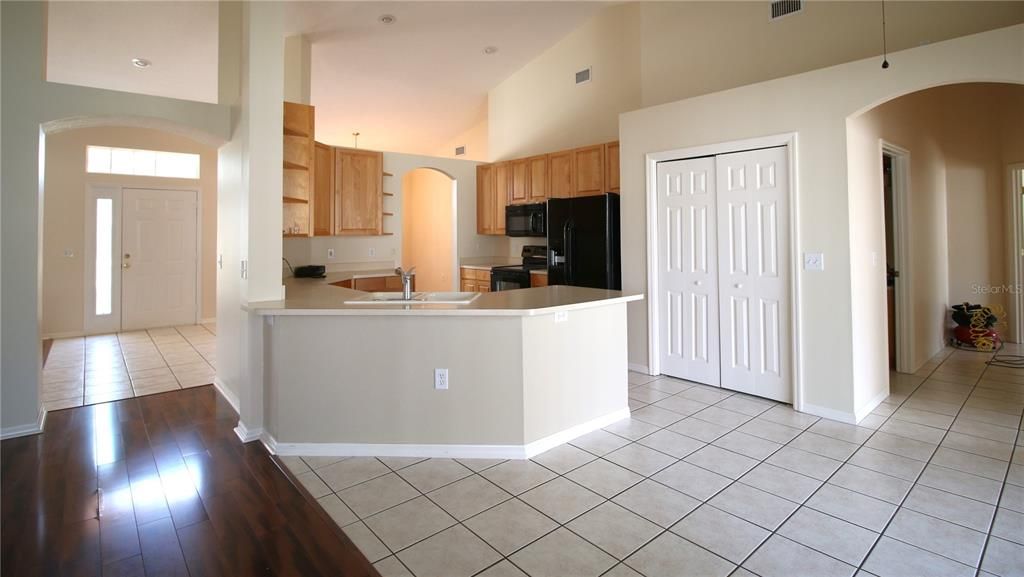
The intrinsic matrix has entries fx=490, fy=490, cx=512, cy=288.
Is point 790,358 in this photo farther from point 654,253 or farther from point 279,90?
point 279,90

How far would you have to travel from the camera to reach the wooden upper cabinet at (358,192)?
547 cm

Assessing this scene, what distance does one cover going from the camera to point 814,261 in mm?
3408

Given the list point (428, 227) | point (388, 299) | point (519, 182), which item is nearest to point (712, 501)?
point (388, 299)

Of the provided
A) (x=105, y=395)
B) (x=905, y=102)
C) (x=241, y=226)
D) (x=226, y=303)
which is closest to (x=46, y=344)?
(x=105, y=395)

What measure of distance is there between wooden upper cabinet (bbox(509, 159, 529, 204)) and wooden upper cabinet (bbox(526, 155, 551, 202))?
0.07m

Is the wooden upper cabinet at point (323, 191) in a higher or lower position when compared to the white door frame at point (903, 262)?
higher

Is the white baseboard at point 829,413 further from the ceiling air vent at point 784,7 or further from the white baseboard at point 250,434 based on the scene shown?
the white baseboard at point 250,434

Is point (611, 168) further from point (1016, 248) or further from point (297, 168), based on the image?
point (1016, 248)

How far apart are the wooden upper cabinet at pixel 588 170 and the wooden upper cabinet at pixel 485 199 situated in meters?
1.57

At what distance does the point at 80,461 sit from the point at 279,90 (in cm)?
250

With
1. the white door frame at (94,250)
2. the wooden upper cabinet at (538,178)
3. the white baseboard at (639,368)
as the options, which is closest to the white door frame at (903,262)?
the white baseboard at (639,368)

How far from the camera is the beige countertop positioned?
8.95 ft

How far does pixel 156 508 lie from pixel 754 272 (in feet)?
13.1

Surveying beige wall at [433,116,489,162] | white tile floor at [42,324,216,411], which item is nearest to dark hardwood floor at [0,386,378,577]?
white tile floor at [42,324,216,411]
